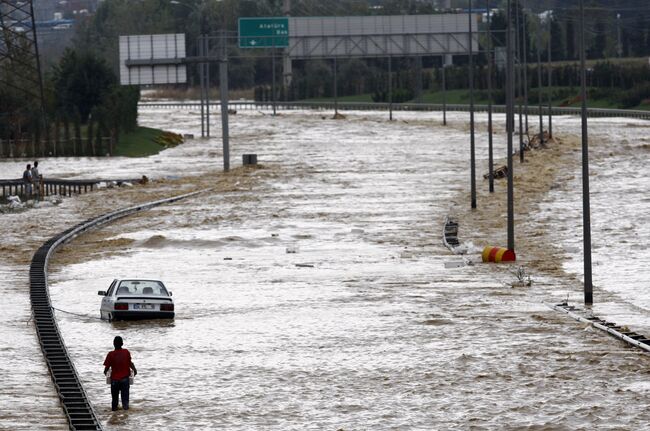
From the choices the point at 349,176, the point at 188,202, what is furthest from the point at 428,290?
the point at 349,176

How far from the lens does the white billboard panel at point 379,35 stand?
6014 inches

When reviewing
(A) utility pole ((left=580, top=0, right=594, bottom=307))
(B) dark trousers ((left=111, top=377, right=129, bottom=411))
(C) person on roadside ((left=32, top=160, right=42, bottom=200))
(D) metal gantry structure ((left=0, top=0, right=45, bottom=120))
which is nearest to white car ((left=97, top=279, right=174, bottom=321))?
(A) utility pole ((left=580, top=0, right=594, bottom=307))

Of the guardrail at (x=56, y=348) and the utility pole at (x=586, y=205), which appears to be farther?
the utility pole at (x=586, y=205)

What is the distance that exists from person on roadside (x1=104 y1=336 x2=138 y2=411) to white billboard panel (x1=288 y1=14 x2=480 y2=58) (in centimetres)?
12786

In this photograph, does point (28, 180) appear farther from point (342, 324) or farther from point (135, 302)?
point (342, 324)

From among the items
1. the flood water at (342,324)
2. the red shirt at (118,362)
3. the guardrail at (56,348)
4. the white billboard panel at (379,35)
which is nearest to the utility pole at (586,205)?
the flood water at (342,324)

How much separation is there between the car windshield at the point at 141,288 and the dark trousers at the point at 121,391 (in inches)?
431

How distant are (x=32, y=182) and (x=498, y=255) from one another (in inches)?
1348

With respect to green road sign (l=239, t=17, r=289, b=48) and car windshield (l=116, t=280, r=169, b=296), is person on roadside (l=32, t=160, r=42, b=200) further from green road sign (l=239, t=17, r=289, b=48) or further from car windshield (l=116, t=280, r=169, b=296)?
Answer: car windshield (l=116, t=280, r=169, b=296)

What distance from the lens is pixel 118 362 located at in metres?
25.4

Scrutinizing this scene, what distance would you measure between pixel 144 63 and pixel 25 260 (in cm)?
4477

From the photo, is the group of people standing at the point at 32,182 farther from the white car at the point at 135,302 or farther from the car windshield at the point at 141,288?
the white car at the point at 135,302

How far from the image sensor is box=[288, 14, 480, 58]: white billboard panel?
15275 centimetres

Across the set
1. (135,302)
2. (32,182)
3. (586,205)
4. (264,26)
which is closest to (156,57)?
(32,182)
